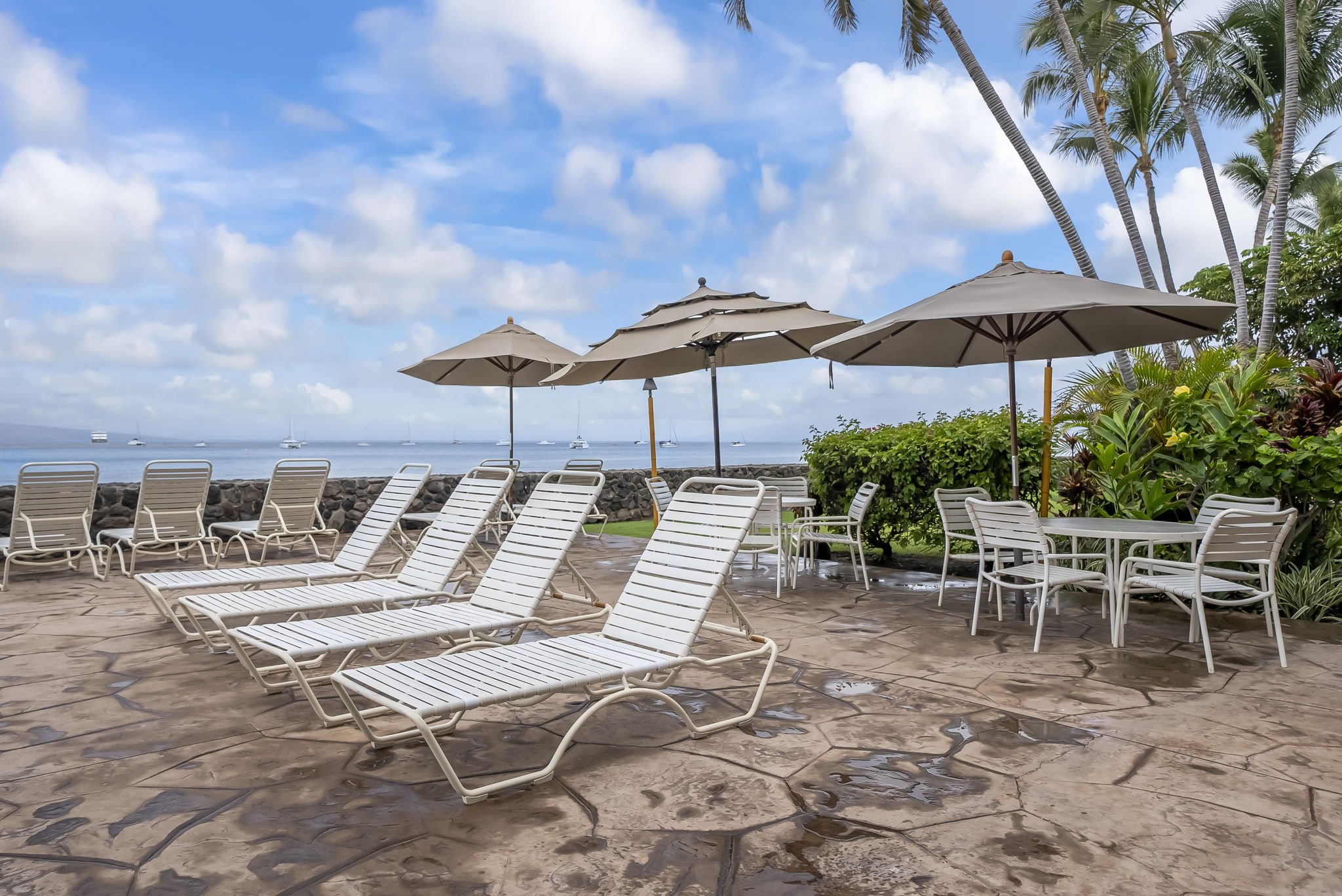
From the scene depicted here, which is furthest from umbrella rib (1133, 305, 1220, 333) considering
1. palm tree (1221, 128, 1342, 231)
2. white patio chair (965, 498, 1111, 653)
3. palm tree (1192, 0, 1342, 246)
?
palm tree (1221, 128, 1342, 231)

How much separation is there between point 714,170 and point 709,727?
708 inches

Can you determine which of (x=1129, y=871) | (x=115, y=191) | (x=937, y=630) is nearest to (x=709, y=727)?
(x=1129, y=871)

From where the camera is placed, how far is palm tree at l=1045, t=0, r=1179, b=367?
12.4 meters

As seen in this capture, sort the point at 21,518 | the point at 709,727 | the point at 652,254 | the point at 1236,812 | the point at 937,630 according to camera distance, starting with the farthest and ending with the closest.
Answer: the point at 652,254 → the point at 21,518 → the point at 937,630 → the point at 709,727 → the point at 1236,812

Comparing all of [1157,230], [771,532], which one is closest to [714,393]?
[771,532]

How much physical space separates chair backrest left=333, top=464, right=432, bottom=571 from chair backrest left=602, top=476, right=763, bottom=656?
2.57m

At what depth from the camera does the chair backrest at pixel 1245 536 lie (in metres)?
4.13

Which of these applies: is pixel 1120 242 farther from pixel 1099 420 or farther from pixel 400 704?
pixel 400 704

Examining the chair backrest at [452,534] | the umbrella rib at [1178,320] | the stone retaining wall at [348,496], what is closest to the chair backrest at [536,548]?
the chair backrest at [452,534]

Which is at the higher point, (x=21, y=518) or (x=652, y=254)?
(x=652, y=254)

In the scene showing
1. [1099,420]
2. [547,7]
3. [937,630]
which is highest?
[547,7]

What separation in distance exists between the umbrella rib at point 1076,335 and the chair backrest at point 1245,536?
214 cm

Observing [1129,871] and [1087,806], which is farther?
[1087,806]

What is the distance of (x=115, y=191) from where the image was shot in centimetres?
2066
